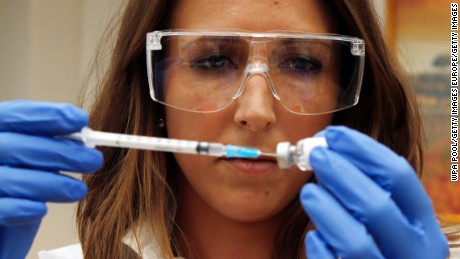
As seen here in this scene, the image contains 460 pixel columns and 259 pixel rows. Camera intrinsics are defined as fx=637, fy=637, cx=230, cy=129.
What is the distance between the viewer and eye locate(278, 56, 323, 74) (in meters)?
1.37

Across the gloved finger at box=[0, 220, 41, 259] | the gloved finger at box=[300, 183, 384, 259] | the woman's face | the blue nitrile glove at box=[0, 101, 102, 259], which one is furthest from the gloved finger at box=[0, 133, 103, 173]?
the gloved finger at box=[300, 183, 384, 259]

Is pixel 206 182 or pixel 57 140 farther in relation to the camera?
pixel 206 182

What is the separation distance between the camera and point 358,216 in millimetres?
1037

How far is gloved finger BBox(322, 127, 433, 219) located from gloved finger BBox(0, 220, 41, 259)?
1.96 ft

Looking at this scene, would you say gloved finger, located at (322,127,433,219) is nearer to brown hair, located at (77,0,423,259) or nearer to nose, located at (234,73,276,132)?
nose, located at (234,73,276,132)

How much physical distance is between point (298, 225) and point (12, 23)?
1632 mm

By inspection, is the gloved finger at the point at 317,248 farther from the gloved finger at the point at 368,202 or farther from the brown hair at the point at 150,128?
the brown hair at the point at 150,128

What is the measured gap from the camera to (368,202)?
1.02m

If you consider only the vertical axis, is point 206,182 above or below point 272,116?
below

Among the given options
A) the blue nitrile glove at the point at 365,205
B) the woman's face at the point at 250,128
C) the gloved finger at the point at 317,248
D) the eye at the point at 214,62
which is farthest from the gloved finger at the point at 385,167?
the eye at the point at 214,62

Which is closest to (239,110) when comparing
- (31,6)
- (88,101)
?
(88,101)

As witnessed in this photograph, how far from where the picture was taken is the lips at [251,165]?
1324 millimetres

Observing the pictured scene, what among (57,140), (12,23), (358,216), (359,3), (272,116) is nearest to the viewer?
(358,216)

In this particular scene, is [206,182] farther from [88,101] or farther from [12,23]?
[12,23]
